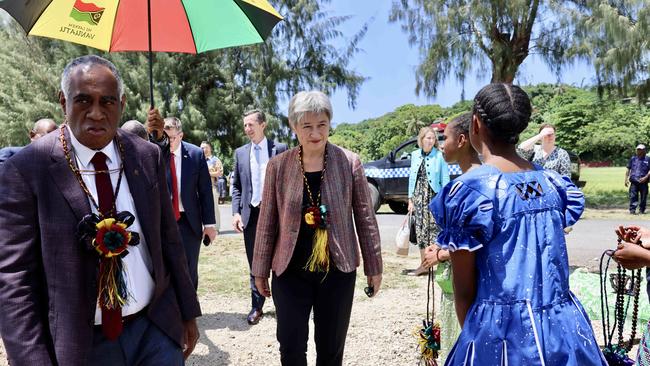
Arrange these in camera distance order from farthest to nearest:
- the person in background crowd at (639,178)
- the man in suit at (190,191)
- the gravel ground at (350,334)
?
the person in background crowd at (639,178), the man in suit at (190,191), the gravel ground at (350,334)

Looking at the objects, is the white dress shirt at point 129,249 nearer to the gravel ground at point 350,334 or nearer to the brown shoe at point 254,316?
the gravel ground at point 350,334

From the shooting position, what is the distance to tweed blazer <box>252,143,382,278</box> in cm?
307

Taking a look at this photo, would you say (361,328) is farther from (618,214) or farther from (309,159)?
(618,214)

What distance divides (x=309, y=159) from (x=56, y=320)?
5.48ft

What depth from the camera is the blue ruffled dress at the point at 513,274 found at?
1880 millimetres

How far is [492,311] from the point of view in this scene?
6.29ft

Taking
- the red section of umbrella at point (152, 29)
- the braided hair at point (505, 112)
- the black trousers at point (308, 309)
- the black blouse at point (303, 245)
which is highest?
the red section of umbrella at point (152, 29)

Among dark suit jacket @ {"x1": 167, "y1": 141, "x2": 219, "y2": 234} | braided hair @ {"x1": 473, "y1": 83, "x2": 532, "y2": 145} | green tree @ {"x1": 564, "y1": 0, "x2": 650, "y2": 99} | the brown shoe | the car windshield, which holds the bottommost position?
the brown shoe

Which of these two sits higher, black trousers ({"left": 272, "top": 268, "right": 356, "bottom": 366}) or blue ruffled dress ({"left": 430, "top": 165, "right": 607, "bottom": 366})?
blue ruffled dress ({"left": 430, "top": 165, "right": 607, "bottom": 366})

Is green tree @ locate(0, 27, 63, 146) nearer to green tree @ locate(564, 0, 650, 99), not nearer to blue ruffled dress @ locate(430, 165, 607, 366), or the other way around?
green tree @ locate(564, 0, 650, 99)

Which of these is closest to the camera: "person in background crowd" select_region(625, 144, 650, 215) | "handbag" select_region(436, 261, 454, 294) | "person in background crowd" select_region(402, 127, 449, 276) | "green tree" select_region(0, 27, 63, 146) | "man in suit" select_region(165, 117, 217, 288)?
"handbag" select_region(436, 261, 454, 294)

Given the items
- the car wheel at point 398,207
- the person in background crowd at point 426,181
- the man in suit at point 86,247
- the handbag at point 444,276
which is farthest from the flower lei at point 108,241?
the car wheel at point 398,207

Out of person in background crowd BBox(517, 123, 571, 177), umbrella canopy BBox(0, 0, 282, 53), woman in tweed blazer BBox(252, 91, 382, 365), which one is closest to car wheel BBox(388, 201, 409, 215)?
person in background crowd BBox(517, 123, 571, 177)

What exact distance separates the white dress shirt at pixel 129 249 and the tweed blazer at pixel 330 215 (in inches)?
37.8
